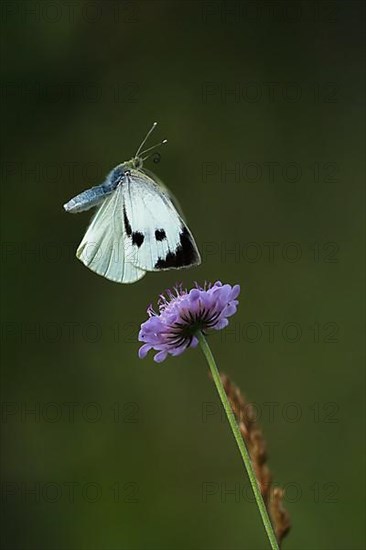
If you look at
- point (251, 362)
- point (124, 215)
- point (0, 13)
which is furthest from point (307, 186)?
point (124, 215)

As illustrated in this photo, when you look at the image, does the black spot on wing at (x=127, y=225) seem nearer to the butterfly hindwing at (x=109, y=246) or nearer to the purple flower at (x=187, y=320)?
the butterfly hindwing at (x=109, y=246)

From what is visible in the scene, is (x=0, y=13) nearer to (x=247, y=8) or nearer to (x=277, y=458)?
(x=247, y=8)

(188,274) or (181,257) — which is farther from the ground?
(188,274)

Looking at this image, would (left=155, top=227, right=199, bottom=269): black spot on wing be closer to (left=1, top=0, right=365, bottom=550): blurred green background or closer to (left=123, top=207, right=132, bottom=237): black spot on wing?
(left=123, top=207, right=132, bottom=237): black spot on wing

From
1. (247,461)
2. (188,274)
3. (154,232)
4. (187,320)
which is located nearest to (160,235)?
(154,232)

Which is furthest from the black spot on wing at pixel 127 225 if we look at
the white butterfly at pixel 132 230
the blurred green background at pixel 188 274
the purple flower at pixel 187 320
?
the blurred green background at pixel 188 274

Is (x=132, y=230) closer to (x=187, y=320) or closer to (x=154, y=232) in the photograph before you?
(x=154, y=232)
